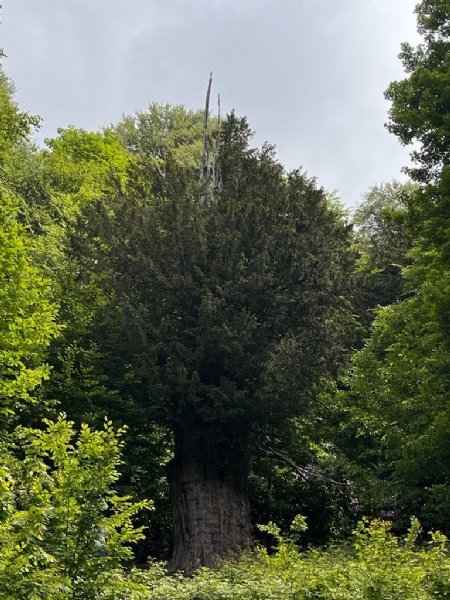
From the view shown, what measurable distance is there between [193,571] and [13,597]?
8.20 metres

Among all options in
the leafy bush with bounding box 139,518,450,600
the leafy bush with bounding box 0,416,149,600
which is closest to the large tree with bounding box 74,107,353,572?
the leafy bush with bounding box 139,518,450,600

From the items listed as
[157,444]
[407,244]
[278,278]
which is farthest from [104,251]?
[407,244]

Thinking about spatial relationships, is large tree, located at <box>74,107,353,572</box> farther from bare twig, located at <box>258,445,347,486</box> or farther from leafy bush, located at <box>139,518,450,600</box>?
leafy bush, located at <box>139,518,450,600</box>

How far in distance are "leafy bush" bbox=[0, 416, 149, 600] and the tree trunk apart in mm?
7107

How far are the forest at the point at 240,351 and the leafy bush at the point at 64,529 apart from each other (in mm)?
2217

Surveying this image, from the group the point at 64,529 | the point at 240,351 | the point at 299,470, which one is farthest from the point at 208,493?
the point at 64,529

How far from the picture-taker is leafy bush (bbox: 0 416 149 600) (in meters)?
4.67

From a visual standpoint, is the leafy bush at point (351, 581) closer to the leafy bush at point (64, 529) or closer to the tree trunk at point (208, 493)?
the leafy bush at point (64, 529)

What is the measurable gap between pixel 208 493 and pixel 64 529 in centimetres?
811

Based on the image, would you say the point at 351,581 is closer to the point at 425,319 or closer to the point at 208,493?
the point at 425,319

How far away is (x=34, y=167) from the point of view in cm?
2600

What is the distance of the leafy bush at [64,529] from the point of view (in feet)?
15.3

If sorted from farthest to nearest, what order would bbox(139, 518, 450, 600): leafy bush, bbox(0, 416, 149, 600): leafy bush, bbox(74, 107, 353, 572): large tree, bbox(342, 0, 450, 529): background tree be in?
bbox(74, 107, 353, 572): large tree → bbox(342, 0, 450, 529): background tree → bbox(139, 518, 450, 600): leafy bush → bbox(0, 416, 149, 600): leafy bush

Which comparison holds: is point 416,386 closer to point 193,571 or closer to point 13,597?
point 193,571
